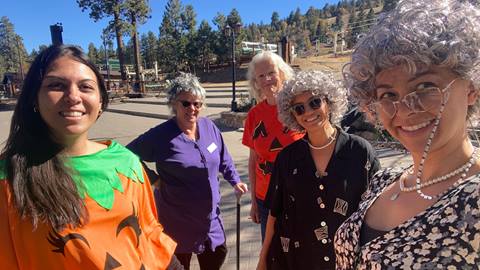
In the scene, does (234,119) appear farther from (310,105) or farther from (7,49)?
(7,49)

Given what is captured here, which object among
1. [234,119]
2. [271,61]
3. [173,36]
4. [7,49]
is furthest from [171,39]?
[271,61]

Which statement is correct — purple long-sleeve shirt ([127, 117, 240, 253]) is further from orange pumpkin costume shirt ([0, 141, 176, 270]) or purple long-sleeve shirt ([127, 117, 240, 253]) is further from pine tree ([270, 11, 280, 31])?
pine tree ([270, 11, 280, 31])

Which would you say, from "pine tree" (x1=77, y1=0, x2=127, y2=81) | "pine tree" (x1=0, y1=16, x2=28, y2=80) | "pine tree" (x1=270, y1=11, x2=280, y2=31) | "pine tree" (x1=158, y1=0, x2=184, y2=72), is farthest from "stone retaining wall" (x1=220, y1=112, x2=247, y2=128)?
"pine tree" (x1=270, y1=11, x2=280, y2=31)

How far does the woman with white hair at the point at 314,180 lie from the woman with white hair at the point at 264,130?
0.50 metres

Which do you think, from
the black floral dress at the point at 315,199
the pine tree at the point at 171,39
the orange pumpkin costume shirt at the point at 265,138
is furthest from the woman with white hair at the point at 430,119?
the pine tree at the point at 171,39

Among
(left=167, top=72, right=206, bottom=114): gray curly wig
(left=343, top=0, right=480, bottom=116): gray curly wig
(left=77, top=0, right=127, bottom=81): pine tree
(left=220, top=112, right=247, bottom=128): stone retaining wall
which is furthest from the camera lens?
(left=77, top=0, right=127, bottom=81): pine tree

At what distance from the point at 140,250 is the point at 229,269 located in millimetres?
1939

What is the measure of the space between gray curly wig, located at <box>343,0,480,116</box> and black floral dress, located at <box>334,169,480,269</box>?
35 cm

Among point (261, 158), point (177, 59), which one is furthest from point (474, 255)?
point (177, 59)

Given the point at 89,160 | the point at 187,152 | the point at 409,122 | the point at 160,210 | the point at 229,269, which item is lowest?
the point at 229,269

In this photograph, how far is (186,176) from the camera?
105 inches

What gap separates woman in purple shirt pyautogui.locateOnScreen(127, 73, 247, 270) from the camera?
106 inches

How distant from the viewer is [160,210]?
9.16 feet

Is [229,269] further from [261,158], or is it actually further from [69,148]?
[69,148]
